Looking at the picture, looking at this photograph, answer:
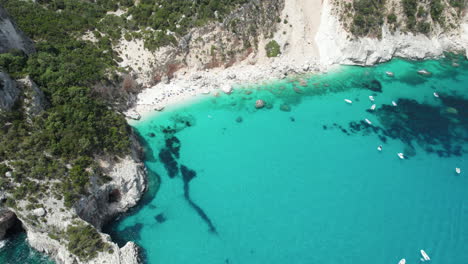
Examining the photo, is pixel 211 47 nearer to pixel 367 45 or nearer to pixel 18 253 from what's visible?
pixel 367 45

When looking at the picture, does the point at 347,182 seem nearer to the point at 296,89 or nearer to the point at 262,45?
the point at 296,89

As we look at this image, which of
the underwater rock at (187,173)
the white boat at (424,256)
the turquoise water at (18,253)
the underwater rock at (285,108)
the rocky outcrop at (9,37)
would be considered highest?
the rocky outcrop at (9,37)

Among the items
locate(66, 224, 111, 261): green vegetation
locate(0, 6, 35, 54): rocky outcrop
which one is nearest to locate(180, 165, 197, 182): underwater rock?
locate(66, 224, 111, 261): green vegetation

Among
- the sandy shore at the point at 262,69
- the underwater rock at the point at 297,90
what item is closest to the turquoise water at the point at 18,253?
the sandy shore at the point at 262,69

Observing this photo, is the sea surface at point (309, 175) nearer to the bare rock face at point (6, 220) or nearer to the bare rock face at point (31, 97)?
the bare rock face at point (6, 220)

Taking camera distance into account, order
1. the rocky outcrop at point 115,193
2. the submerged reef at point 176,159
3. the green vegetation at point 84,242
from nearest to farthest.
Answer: the green vegetation at point 84,242 < the rocky outcrop at point 115,193 < the submerged reef at point 176,159

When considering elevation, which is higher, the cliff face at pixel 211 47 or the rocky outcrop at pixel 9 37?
the rocky outcrop at pixel 9 37

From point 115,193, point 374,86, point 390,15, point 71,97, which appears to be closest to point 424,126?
point 374,86
